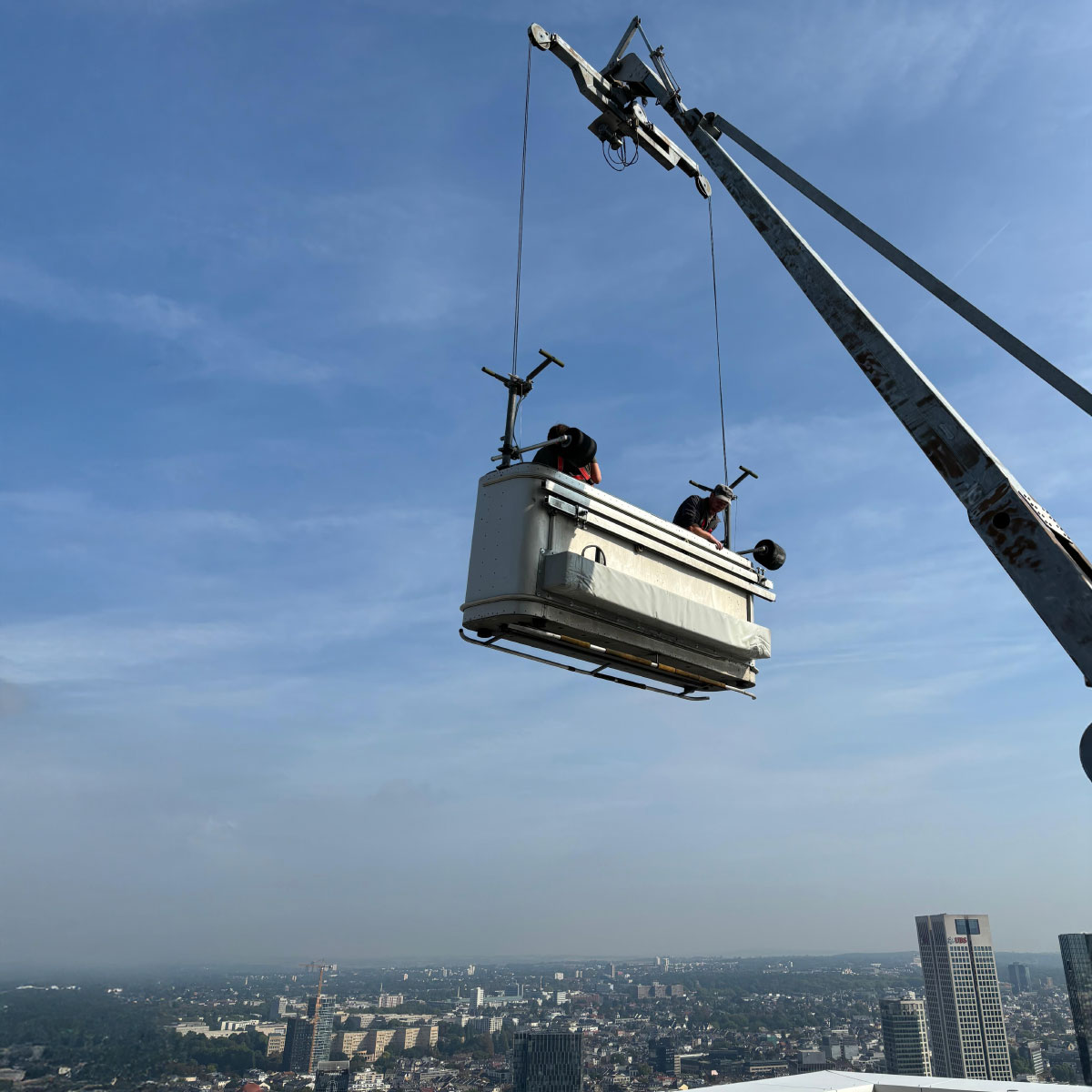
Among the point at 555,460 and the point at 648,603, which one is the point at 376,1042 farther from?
the point at 555,460

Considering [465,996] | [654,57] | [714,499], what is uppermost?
[654,57]

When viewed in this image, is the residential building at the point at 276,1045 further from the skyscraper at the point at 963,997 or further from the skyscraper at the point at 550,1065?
the skyscraper at the point at 963,997

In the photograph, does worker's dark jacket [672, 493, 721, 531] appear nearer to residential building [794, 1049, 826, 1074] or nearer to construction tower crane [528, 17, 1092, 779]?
construction tower crane [528, 17, 1092, 779]

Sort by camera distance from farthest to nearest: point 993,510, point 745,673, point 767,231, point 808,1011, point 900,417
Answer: point 808,1011
point 745,673
point 767,231
point 900,417
point 993,510

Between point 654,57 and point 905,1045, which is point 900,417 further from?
point 905,1045

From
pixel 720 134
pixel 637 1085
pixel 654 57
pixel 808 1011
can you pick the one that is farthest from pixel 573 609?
pixel 808 1011

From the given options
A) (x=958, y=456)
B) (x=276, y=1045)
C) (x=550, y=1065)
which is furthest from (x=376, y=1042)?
(x=958, y=456)

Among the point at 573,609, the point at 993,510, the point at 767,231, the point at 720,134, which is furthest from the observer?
the point at 720,134

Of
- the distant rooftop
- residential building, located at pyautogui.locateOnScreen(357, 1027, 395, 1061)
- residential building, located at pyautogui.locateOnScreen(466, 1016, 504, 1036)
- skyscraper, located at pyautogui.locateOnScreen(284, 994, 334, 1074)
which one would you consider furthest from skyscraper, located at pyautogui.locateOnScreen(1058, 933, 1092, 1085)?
skyscraper, located at pyautogui.locateOnScreen(284, 994, 334, 1074)
